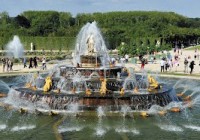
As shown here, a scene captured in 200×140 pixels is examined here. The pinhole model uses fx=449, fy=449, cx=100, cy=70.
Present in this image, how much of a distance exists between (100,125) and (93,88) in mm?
4622

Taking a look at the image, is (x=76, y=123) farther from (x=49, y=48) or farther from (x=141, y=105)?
(x=49, y=48)

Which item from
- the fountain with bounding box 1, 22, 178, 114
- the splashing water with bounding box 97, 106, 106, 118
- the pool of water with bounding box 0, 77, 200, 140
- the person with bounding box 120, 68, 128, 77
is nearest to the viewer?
the pool of water with bounding box 0, 77, 200, 140

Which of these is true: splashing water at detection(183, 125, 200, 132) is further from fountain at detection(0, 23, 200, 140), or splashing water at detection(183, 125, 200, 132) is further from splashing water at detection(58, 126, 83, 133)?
splashing water at detection(58, 126, 83, 133)

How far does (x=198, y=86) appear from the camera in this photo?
104 feet

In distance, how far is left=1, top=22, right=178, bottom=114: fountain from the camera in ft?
70.9

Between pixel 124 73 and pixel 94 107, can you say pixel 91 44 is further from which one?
pixel 94 107

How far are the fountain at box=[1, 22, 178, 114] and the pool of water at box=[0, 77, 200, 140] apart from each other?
656 mm

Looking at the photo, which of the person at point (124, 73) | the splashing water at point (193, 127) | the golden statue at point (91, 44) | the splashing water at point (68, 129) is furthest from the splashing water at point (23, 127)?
the person at point (124, 73)

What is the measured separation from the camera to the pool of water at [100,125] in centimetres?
1767

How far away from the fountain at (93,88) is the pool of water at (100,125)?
66cm

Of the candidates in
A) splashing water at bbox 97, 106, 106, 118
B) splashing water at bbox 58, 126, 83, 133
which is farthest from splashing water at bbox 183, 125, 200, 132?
splashing water at bbox 58, 126, 83, 133

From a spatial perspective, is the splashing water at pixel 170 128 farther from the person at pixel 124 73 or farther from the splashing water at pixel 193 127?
the person at pixel 124 73

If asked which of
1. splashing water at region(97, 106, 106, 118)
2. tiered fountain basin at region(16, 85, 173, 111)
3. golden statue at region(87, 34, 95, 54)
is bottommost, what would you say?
Answer: splashing water at region(97, 106, 106, 118)

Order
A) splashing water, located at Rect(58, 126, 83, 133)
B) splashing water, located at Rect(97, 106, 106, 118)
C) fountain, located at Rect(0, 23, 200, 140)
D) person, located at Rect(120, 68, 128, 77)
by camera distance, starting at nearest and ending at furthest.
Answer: fountain, located at Rect(0, 23, 200, 140)
splashing water, located at Rect(58, 126, 83, 133)
splashing water, located at Rect(97, 106, 106, 118)
person, located at Rect(120, 68, 128, 77)
